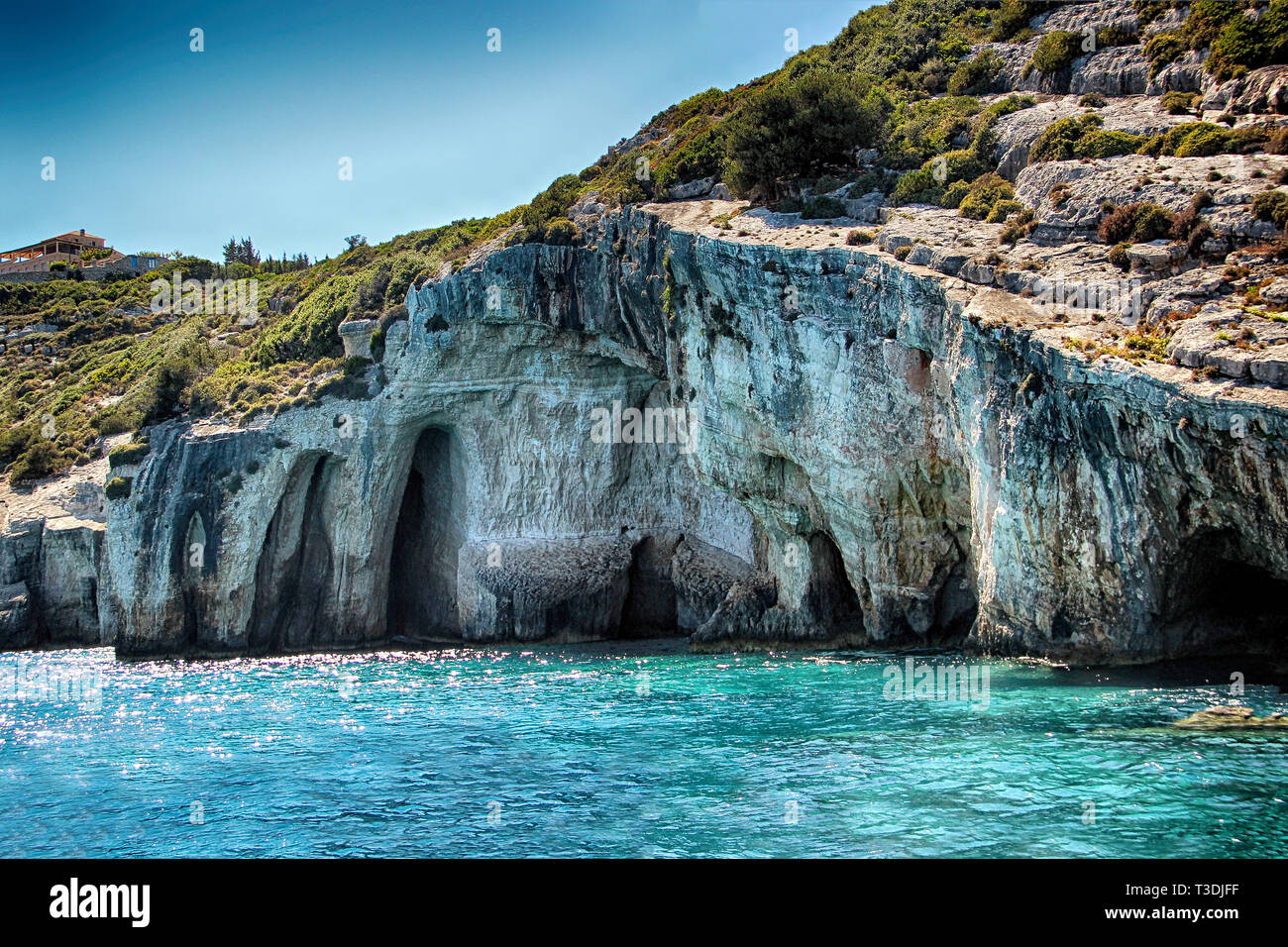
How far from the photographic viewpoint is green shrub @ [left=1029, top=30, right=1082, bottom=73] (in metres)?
39.8

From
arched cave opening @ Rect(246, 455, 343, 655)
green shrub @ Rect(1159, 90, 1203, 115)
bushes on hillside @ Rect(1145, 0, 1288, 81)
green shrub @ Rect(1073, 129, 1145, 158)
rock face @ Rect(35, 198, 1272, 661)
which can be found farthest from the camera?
arched cave opening @ Rect(246, 455, 343, 655)

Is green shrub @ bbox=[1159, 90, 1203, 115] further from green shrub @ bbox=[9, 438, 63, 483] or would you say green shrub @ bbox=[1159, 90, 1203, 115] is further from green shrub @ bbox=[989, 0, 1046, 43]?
green shrub @ bbox=[9, 438, 63, 483]

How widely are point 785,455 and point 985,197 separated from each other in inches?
405

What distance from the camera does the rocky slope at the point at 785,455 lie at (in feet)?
72.7

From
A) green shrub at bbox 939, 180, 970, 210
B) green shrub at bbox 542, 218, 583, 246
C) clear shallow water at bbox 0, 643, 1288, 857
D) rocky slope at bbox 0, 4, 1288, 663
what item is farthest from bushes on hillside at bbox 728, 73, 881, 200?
clear shallow water at bbox 0, 643, 1288, 857

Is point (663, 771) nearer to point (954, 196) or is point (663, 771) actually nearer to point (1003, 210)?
point (1003, 210)

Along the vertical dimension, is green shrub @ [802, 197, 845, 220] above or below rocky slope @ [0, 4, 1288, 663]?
above

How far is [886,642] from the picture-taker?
105 ft

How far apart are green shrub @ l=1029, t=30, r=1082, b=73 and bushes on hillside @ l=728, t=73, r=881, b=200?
698cm

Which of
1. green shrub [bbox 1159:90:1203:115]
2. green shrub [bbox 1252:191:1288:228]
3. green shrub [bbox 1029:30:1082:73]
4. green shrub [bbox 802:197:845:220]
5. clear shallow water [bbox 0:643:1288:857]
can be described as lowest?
clear shallow water [bbox 0:643:1288:857]

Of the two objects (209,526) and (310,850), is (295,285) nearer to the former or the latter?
(209,526)

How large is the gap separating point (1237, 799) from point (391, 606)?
37609 millimetres

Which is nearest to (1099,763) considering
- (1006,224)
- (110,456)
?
(1006,224)
